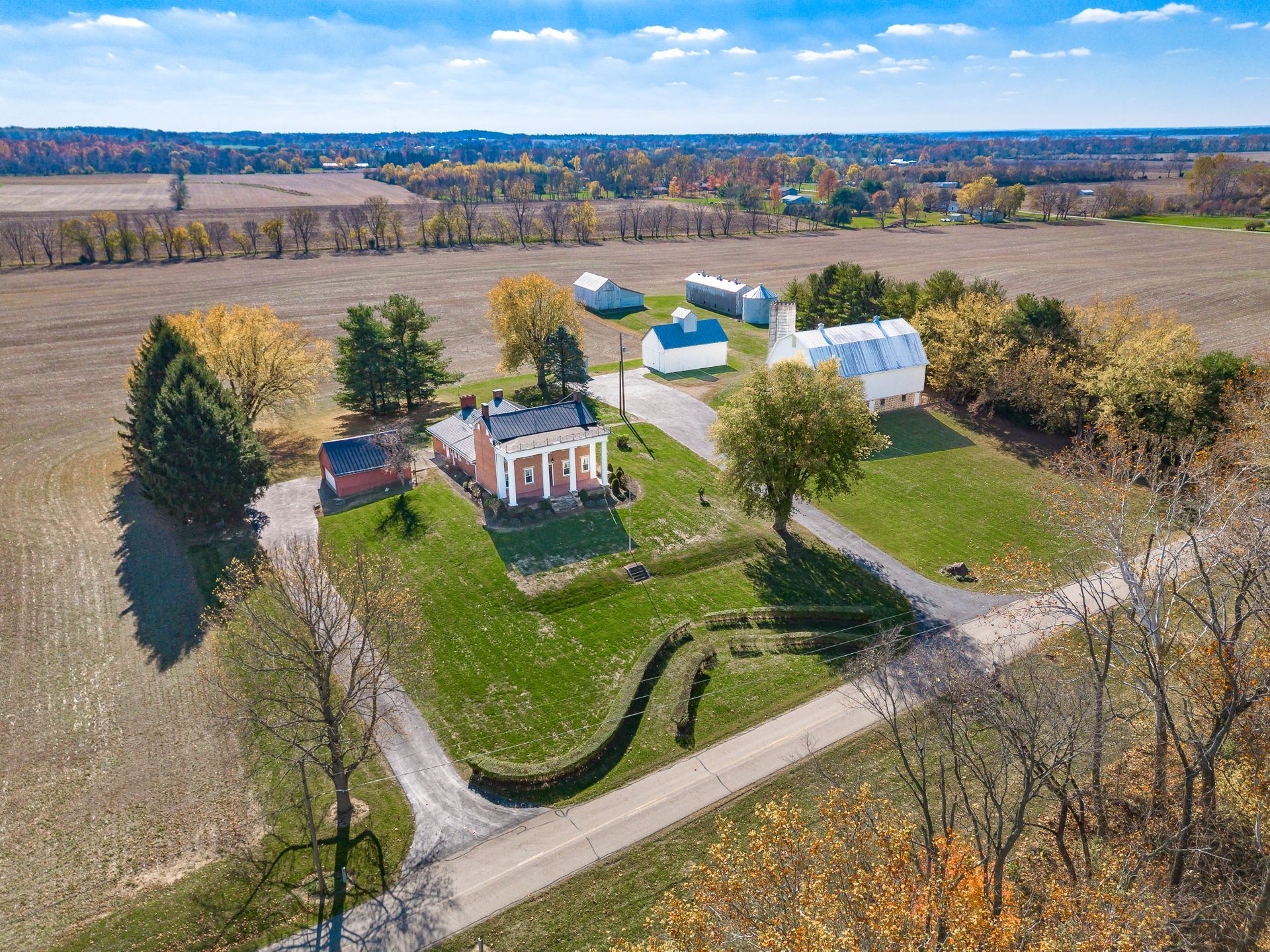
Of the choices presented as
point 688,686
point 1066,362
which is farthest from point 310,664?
point 1066,362

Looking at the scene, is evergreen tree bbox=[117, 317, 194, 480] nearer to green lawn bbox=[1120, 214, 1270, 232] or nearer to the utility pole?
the utility pole

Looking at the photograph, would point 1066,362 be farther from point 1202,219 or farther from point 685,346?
point 1202,219

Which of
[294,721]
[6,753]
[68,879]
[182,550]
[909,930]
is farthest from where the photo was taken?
[182,550]

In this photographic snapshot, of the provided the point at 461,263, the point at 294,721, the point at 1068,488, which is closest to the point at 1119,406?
the point at 1068,488

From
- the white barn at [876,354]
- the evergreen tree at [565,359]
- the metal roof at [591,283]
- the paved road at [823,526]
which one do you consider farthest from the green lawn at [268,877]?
the metal roof at [591,283]

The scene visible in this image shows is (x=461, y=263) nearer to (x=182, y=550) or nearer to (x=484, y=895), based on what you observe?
(x=182, y=550)

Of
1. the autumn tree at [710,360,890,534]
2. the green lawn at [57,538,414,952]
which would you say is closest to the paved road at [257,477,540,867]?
the green lawn at [57,538,414,952]
